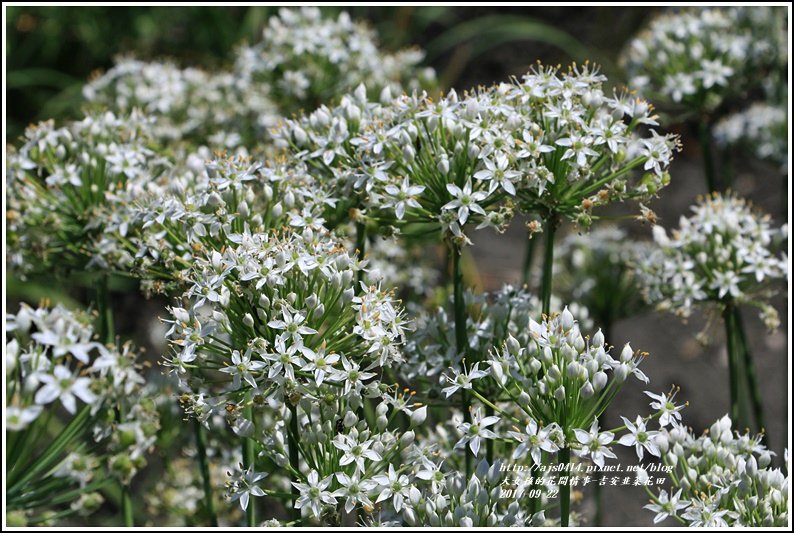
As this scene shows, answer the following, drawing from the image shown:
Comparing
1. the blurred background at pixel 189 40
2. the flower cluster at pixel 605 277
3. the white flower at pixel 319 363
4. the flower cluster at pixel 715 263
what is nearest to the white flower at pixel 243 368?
the white flower at pixel 319 363

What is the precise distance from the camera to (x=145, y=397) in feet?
9.97

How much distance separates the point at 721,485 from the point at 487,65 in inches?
313

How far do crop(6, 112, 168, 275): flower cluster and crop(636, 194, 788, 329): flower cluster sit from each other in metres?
2.12

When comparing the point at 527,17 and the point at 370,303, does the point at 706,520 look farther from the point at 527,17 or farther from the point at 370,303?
the point at 527,17

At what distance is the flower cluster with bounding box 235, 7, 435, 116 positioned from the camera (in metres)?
4.23

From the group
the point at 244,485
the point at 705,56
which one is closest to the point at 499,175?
the point at 244,485

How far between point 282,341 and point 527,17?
853cm

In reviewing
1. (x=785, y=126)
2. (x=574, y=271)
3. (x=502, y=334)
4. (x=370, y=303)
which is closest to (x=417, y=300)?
(x=574, y=271)

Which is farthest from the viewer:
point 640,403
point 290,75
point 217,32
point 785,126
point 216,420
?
point 217,32

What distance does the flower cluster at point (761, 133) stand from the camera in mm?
4832

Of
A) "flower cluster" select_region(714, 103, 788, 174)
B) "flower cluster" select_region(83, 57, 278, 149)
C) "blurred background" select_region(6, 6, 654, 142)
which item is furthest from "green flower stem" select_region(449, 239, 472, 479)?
"blurred background" select_region(6, 6, 654, 142)

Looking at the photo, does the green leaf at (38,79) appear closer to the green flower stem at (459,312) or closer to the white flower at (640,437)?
the green flower stem at (459,312)

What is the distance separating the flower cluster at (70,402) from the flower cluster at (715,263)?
2133mm

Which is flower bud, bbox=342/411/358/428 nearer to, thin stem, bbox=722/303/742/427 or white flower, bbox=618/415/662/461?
white flower, bbox=618/415/662/461
